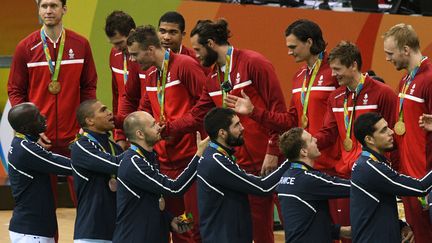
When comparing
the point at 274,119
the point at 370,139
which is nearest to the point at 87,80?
the point at 274,119

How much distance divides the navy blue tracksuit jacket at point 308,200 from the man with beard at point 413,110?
1.73 ft

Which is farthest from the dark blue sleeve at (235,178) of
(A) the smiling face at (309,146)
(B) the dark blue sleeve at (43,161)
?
(B) the dark blue sleeve at (43,161)

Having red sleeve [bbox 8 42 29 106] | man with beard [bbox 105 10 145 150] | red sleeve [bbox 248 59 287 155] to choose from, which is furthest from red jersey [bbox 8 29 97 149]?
red sleeve [bbox 248 59 287 155]

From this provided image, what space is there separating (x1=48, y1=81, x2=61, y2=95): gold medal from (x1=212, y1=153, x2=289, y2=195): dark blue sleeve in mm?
1857

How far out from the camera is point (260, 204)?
8234 millimetres

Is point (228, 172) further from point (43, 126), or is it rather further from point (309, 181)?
point (43, 126)

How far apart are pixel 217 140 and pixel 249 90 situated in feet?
2.42

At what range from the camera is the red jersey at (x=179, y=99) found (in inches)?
338

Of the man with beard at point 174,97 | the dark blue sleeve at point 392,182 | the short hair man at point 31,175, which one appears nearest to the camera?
the dark blue sleeve at point 392,182

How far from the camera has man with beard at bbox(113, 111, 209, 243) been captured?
7805mm

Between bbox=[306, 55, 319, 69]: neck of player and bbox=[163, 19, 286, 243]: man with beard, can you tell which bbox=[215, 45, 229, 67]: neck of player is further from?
bbox=[306, 55, 319, 69]: neck of player

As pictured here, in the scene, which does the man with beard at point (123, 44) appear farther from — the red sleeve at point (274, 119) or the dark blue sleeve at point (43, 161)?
the red sleeve at point (274, 119)

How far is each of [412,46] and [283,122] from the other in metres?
1.00

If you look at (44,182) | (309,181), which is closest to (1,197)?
(44,182)
